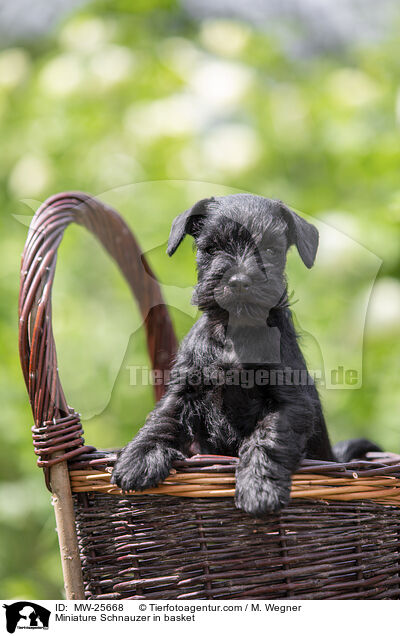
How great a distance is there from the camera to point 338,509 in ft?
4.98

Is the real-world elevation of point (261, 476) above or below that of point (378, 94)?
below

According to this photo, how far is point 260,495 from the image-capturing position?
1.39 metres

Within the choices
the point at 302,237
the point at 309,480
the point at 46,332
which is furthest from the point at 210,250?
the point at 309,480

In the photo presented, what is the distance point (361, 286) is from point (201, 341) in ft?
1.92

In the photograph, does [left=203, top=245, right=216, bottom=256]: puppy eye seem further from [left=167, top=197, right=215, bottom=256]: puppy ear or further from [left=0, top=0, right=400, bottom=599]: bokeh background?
[left=0, top=0, right=400, bottom=599]: bokeh background

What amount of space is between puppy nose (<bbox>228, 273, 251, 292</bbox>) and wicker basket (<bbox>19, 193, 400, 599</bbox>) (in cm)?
40

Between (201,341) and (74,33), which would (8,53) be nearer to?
(74,33)

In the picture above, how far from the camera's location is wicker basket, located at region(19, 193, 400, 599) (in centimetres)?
147

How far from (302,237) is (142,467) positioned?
2.29 feet

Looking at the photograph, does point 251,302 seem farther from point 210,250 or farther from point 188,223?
point 188,223

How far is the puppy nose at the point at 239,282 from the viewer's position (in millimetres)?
1523
